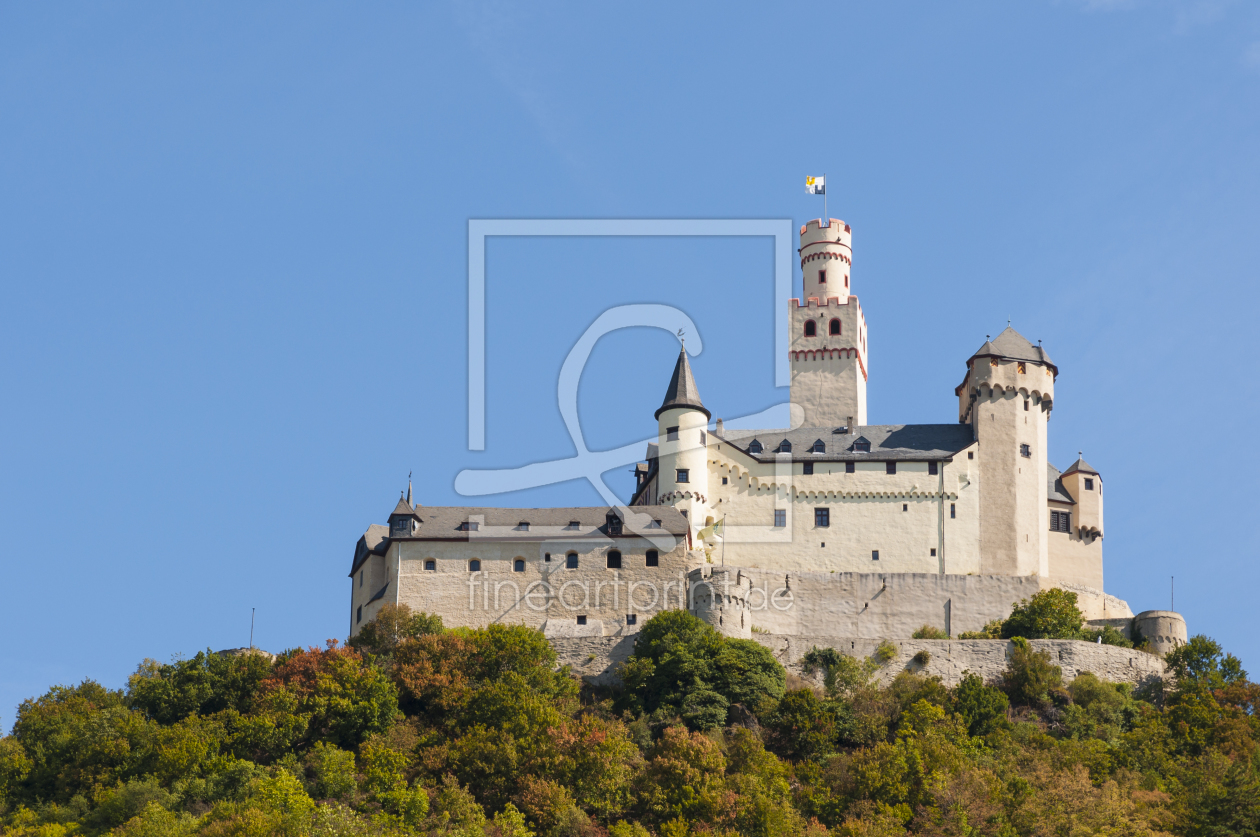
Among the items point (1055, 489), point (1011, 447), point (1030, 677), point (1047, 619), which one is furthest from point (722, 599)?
point (1055, 489)

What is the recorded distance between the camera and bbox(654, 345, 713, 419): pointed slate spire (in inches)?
3465

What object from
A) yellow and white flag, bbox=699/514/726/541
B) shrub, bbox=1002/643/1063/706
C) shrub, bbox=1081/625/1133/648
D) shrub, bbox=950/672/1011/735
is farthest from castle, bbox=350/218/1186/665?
shrub, bbox=950/672/1011/735

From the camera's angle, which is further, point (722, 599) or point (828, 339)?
point (828, 339)

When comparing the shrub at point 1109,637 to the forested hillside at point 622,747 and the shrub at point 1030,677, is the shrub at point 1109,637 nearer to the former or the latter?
the forested hillside at point 622,747

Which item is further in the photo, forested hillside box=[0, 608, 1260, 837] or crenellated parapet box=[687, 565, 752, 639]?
crenellated parapet box=[687, 565, 752, 639]

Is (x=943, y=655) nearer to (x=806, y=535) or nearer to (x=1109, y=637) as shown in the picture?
(x=1109, y=637)

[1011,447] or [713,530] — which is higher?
[1011,447]

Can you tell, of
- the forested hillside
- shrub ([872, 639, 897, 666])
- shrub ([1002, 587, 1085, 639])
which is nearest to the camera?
the forested hillside

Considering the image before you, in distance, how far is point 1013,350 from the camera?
297ft

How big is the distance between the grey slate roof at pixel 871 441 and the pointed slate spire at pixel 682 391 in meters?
2.72

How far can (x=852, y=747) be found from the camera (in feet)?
240

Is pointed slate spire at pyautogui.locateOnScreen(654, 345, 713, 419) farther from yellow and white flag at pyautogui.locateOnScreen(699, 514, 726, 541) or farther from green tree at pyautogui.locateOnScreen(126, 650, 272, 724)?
green tree at pyautogui.locateOnScreen(126, 650, 272, 724)

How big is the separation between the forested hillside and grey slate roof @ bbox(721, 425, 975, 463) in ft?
45.3

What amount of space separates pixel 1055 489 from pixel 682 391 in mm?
19612
